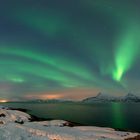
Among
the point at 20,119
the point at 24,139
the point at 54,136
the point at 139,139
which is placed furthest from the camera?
the point at 20,119

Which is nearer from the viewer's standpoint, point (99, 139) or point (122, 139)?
point (99, 139)

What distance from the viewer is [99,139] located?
136ft

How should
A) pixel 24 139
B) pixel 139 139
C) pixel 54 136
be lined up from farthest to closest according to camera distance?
1. pixel 139 139
2. pixel 54 136
3. pixel 24 139

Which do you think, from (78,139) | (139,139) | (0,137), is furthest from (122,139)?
(0,137)

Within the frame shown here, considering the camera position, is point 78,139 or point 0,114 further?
point 0,114

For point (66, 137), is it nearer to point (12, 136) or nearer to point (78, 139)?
point (78, 139)

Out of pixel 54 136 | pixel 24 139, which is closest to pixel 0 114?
pixel 54 136

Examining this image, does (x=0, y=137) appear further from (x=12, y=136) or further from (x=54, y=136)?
(x=54, y=136)

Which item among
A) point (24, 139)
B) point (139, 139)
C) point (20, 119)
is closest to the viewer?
point (24, 139)

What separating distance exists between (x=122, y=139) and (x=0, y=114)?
48292mm

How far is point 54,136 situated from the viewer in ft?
129

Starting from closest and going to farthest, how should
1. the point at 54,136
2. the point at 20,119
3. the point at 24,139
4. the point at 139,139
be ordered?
1. the point at 24,139
2. the point at 54,136
3. the point at 139,139
4. the point at 20,119

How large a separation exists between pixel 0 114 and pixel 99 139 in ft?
157

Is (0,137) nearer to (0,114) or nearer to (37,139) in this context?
(37,139)
